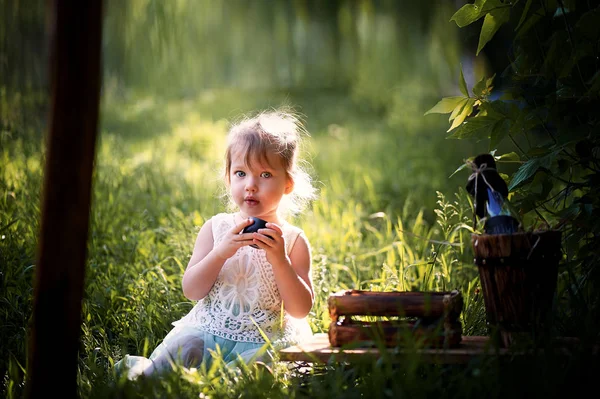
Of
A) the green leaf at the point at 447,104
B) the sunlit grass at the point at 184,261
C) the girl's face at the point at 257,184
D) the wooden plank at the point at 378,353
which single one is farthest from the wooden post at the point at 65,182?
the green leaf at the point at 447,104

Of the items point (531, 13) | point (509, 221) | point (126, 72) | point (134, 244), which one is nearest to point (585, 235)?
point (509, 221)

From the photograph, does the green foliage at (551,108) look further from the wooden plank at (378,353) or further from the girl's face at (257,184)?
the girl's face at (257,184)

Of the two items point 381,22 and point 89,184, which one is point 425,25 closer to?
point 381,22

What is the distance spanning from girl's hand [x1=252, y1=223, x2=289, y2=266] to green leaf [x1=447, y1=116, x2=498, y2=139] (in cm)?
69

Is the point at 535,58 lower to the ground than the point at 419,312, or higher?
higher

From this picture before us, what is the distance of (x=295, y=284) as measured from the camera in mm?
2451

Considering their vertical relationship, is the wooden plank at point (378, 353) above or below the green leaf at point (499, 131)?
below

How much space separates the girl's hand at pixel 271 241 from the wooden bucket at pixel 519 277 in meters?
0.63

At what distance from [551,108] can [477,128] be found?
0.85ft

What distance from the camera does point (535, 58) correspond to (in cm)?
261

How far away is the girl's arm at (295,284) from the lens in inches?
95.7

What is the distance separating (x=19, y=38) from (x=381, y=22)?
2.90 meters

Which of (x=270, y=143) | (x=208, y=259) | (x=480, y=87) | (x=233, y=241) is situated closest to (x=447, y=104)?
(x=480, y=87)

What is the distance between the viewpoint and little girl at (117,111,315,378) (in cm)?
246
